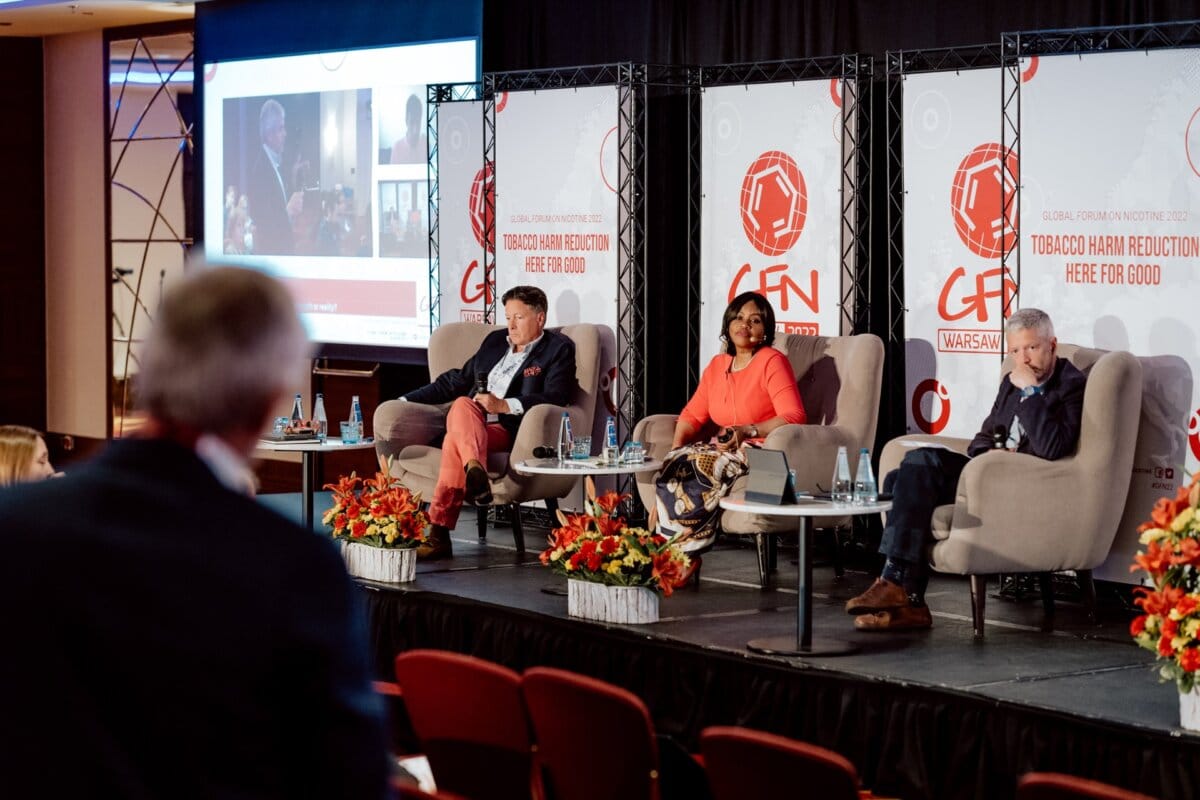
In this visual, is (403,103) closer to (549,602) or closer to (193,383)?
(549,602)

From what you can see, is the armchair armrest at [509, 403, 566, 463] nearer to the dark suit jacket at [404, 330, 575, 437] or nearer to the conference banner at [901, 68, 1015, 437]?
the dark suit jacket at [404, 330, 575, 437]

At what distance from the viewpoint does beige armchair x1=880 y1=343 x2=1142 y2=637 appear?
199 inches

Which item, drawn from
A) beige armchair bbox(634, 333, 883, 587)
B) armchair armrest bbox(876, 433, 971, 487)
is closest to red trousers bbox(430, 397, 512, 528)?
beige armchair bbox(634, 333, 883, 587)

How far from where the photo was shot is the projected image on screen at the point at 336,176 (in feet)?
29.7

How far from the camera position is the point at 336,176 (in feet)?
31.6

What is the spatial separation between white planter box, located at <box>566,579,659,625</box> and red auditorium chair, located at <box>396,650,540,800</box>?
184cm

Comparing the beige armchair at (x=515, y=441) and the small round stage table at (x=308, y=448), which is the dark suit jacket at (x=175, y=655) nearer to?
the beige armchair at (x=515, y=441)

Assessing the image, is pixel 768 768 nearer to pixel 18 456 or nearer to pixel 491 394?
pixel 18 456

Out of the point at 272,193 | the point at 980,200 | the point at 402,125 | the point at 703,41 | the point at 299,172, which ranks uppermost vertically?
the point at 703,41

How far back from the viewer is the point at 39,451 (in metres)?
3.96

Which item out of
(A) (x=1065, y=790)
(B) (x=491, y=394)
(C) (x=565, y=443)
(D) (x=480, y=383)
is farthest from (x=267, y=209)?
(A) (x=1065, y=790)

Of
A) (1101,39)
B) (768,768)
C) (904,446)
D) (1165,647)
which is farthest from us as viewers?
(1101,39)

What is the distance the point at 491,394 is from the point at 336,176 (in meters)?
3.48

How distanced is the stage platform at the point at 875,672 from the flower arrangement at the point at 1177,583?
188 millimetres
